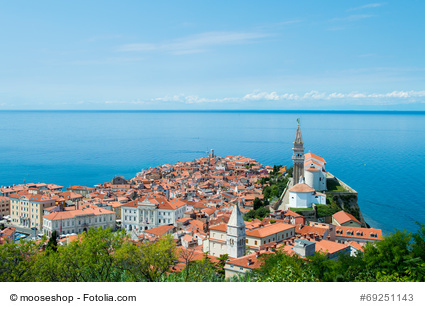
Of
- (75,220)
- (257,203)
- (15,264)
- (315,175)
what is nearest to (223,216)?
(257,203)

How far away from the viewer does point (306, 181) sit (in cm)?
4009

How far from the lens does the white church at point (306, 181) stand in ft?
114

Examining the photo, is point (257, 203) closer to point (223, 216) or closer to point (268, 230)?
point (223, 216)

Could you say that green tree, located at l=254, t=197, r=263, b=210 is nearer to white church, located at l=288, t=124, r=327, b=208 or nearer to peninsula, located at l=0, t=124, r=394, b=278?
peninsula, located at l=0, t=124, r=394, b=278

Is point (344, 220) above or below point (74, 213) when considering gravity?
above

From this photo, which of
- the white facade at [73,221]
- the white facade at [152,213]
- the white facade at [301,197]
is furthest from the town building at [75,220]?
the white facade at [301,197]

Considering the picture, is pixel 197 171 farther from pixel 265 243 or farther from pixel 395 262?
pixel 395 262

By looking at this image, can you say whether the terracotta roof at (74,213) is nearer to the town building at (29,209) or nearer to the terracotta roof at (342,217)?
the town building at (29,209)

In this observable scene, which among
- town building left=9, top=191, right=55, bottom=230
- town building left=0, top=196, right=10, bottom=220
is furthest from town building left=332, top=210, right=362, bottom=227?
town building left=0, top=196, right=10, bottom=220

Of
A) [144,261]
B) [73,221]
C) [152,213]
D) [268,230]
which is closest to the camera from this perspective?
[144,261]

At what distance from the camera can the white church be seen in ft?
114

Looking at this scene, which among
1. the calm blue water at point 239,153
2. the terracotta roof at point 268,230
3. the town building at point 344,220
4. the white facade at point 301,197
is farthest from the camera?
the calm blue water at point 239,153

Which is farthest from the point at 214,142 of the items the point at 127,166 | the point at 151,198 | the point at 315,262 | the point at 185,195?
the point at 315,262

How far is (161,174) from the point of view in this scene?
7012 centimetres
